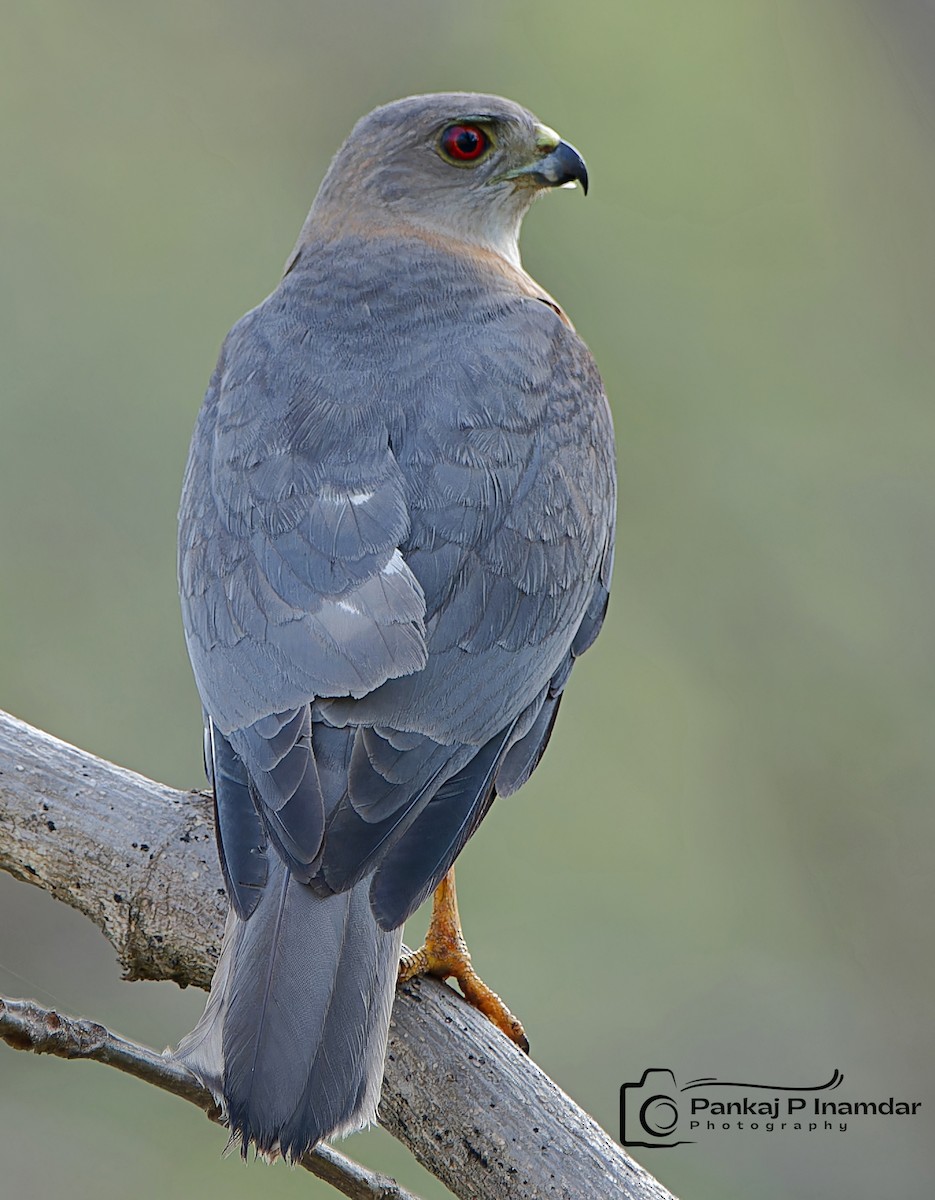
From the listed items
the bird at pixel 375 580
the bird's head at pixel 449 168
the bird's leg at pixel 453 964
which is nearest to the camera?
the bird at pixel 375 580

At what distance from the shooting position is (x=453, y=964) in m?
3.04

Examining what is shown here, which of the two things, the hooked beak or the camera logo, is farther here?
the camera logo

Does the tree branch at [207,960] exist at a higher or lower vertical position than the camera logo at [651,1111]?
higher

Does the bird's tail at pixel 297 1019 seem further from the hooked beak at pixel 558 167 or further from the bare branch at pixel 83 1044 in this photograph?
the hooked beak at pixel 558 167

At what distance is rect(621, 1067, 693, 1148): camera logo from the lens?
3930mm

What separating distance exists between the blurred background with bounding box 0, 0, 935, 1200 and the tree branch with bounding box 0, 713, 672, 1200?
7.12ft

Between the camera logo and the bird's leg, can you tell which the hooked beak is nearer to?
the bird's leg

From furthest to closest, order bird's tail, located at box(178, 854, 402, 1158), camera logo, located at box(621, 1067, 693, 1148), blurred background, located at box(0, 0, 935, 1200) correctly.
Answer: blurred background, located at box(0, 0, 935, 1200) → camera logo, located at box(621, 1067, 693, 1148) → bird's tail, located at box(178, 854, 402, 1158)

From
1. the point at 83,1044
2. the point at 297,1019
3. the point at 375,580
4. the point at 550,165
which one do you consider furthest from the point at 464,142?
the point at 83,1044

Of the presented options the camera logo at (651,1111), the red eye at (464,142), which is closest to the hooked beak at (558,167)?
the red eye at (464,142)

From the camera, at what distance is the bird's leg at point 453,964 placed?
3.02 meters

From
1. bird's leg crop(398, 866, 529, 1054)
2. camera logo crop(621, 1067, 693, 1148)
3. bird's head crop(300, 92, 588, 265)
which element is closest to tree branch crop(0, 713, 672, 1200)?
bird's leg crop(398, 866, 529, 1054)

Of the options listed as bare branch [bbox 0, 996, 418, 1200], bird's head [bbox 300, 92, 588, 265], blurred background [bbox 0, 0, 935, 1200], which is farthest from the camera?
blurred background [bbox 0, 0, 935, 1200]

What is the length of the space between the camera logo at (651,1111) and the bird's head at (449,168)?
7.44 ft
